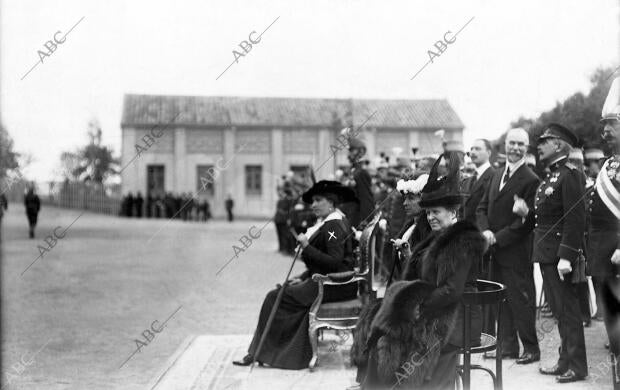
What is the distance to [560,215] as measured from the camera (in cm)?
491

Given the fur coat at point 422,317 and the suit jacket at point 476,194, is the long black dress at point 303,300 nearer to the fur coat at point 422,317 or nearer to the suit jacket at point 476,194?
the suit jacket at point 476,194

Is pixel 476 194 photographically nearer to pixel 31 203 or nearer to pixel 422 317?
pixel 422 317

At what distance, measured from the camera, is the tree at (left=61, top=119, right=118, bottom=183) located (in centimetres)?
5006

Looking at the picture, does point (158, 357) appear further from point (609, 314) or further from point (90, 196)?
point (90, 196)

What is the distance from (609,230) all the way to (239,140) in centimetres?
3778

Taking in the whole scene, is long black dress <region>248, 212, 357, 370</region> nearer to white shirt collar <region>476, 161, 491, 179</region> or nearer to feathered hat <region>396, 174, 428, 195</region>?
feathered hat <region>396, 174, 428, 195</region>

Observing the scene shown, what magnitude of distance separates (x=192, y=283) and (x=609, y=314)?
7.74 m

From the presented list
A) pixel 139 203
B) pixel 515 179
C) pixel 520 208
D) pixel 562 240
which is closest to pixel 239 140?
pixel 139 203

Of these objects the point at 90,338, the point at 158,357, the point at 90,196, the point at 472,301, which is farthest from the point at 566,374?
the point at 90,196

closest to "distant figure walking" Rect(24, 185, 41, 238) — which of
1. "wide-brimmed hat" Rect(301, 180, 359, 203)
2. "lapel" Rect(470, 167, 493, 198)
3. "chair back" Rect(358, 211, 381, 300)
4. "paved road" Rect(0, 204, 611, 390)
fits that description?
"paved road" Rect(0, 204, 611, 390)

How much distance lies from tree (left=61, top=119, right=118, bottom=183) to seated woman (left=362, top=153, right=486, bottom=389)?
48.7 m

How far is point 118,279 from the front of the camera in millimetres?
11227

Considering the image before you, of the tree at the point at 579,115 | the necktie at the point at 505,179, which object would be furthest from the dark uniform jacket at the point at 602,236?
the tree at the point at 579,115

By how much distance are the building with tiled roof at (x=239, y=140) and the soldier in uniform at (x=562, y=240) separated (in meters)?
33.7
